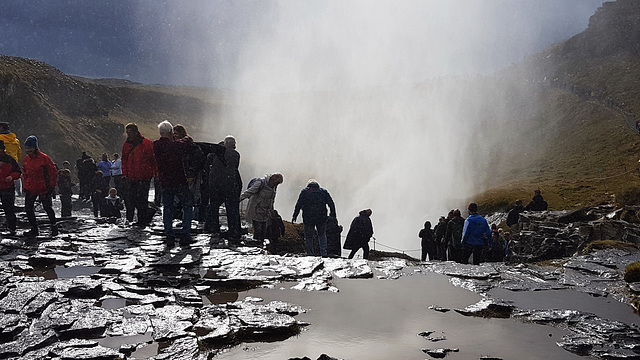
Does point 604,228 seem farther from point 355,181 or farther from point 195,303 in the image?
point 355,181

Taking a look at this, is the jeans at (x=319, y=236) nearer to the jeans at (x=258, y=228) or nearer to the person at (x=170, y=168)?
the jeans at (x=258, y=228)

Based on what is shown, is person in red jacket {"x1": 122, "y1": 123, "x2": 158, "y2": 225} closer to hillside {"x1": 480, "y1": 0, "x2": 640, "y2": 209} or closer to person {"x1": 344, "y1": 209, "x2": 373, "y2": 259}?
person {"x1": 344, "y1": 209, "x2": 373, "y2": 259}

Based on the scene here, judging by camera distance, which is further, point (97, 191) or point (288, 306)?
point (97, 191)

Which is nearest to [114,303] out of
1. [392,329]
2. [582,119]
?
[392,329]

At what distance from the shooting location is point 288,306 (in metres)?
6.52

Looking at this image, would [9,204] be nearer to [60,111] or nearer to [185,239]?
[185,239]

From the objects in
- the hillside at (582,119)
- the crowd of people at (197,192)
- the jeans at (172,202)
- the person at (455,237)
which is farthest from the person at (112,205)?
the hillside at (582,119)

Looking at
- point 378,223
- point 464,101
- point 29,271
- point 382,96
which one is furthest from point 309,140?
point 29,271

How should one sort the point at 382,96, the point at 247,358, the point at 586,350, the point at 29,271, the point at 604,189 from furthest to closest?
1. the point at 382,96
2. the point at 604,189
3. the point at 29,271
4. the point at 586,350
5. the point at 247,358

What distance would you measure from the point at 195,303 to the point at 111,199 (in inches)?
420

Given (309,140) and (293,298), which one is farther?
(309,140)

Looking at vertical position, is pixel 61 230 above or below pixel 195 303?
above

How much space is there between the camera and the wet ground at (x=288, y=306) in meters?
5.06

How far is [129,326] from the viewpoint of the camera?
5.38 meters
